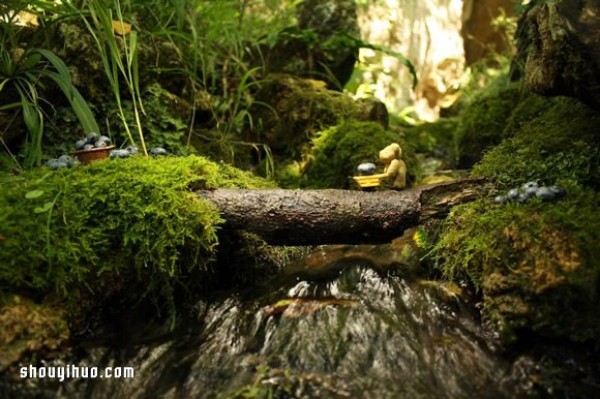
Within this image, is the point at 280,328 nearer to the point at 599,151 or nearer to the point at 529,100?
the point at 599,151

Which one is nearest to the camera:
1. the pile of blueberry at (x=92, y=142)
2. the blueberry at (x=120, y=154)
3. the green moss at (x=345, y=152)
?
the blueberry at (x=120, y=154)

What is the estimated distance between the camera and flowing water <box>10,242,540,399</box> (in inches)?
73.4

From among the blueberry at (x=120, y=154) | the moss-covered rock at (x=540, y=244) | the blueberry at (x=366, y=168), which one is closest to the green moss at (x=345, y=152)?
the blueberry at (x=366, y=168)

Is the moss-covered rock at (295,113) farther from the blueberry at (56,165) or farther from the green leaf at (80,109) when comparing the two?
the blueberry at (56,165)

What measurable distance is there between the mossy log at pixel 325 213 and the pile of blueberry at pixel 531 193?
0.29 meters

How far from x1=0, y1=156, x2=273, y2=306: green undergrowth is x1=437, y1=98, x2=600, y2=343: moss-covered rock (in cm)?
139

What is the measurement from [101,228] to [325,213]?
120 cm

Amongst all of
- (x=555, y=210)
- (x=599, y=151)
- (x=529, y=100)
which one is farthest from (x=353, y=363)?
(x=529, y=100)

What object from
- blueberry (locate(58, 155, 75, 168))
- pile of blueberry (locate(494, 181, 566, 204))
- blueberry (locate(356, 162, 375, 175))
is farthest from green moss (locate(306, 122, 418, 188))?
blueberry (locate(58, 155, 75, 168))

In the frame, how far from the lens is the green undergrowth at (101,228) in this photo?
206 cm

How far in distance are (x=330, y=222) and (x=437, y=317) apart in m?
0.76

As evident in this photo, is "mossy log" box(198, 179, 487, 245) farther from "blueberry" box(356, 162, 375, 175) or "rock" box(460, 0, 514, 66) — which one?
"rock" box(460, 0, 514, 66)

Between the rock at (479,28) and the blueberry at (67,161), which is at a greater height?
the rock at (479,28)

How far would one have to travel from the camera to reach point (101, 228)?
224 centimetres
